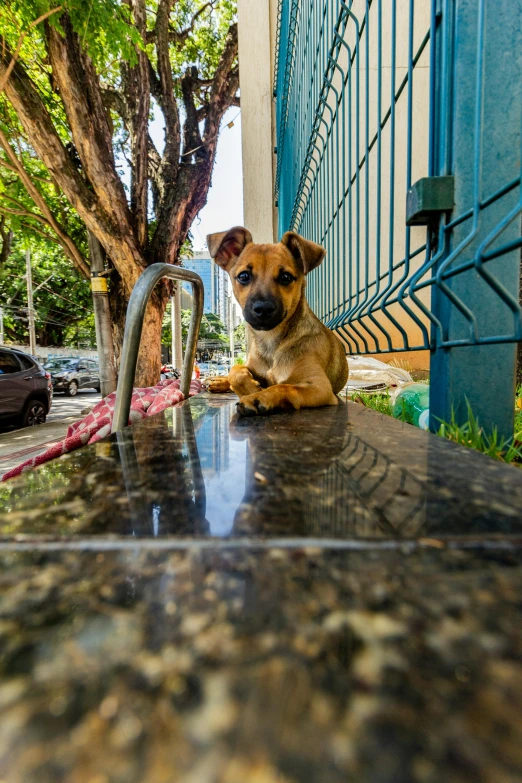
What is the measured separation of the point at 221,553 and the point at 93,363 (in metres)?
26.7

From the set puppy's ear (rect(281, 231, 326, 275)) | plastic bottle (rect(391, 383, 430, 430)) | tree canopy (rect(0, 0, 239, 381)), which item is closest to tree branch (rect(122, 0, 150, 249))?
tree canopy (rect(0, 0, 239, 381))

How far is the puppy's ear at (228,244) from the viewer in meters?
2.91

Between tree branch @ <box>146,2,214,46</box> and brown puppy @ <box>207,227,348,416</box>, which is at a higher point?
tree branch @ <box>146,2,214,46</box>

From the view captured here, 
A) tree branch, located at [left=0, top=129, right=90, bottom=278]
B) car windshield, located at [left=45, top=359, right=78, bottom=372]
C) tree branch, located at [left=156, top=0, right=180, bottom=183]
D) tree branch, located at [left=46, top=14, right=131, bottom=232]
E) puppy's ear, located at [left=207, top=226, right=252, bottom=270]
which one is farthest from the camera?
car windshield, located at [left=45, top=359, right=78, bottom=372]

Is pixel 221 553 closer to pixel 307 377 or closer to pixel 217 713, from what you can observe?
pixel 217 713

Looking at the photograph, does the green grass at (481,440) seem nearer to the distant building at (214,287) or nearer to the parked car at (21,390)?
the parked car at (21,390)

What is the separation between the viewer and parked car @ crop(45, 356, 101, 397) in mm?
20078

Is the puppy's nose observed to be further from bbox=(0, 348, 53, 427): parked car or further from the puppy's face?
bbox=(0, 348, 53, 427): parked car

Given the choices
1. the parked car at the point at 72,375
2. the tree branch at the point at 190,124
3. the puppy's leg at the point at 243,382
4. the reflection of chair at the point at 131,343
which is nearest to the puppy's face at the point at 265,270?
the puppy's leg at the point at 243,382

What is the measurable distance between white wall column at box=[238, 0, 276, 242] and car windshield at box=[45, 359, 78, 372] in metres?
19.5

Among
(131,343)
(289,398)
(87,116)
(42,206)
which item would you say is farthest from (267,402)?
(42,206)

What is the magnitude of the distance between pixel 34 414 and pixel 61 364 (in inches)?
567

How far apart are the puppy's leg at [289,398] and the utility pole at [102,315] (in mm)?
6591

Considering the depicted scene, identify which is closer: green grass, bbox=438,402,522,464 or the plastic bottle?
green grass, bbox=438,402,522,464
